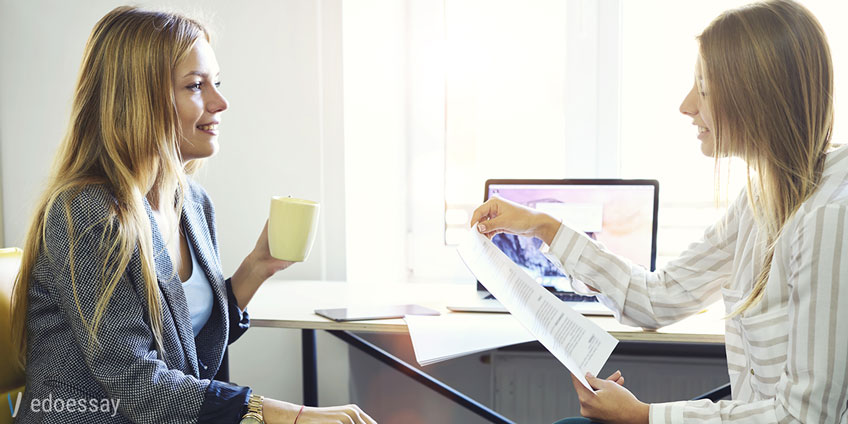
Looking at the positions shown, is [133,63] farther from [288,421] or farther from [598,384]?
[598,384]

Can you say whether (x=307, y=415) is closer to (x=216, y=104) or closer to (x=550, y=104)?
(x=216, y=104)

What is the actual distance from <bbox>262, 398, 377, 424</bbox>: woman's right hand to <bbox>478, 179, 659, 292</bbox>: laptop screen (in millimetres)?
800

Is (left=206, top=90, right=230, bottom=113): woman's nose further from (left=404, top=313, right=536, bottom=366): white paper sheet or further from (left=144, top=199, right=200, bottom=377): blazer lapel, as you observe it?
(left=404, top=313, right=536, bottom=366): white paper sheet

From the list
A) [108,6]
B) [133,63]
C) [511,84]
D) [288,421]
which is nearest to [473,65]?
[511,84]

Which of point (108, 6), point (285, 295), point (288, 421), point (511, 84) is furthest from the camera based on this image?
point (511, 84)

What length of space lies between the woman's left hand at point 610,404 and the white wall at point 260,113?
1045mm

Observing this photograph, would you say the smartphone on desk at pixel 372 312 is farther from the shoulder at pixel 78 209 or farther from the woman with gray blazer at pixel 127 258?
the shoulder at pixel 78 209

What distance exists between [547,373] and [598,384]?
1.06 metres

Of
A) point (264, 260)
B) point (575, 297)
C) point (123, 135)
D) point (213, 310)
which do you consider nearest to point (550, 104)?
point (575, 297)

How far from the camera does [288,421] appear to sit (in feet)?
3.24

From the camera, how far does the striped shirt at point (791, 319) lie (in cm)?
84

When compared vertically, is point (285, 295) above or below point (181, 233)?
below

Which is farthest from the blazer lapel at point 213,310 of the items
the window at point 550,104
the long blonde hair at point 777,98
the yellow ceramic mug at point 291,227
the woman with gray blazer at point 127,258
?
the window at point 550,104

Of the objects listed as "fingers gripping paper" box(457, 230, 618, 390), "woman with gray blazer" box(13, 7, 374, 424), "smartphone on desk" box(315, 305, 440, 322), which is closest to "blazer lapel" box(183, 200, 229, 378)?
"woman with gray blazer" box(13, 7, 374, 424)
